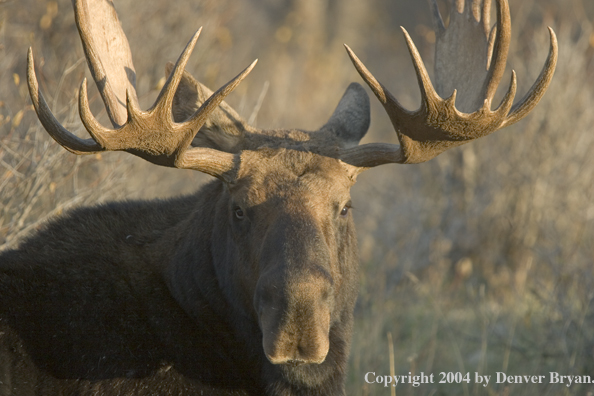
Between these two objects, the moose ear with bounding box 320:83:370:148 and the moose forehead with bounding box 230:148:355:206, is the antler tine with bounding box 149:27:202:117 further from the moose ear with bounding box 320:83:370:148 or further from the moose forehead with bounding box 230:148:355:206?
the moose ear with bounding box 320:83:370:148

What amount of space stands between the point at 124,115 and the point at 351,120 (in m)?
1.52

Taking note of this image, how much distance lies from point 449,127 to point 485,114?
0.68ft

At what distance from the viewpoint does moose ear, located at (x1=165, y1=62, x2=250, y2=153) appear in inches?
162

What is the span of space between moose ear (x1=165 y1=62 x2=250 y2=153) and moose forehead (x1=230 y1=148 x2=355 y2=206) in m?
0.26

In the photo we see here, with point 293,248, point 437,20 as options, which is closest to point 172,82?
point 293,248

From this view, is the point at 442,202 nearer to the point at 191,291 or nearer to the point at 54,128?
the point at 191,291

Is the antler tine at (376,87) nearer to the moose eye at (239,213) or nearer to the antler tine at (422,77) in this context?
the antler tine at (422,77)

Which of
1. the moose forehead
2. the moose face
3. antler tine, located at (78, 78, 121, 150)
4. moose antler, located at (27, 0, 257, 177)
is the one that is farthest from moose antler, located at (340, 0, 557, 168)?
antler tine, located at (78, 78, 121, 150)

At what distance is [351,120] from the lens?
14.7 ft

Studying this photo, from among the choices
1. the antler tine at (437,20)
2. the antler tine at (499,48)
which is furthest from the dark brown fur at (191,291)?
the antler tine at (437,20)

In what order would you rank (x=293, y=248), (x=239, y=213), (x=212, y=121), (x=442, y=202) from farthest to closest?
(x=442, y=202)
(x=212, y=121)
(x=239, y=213)
(x=293, y=248)

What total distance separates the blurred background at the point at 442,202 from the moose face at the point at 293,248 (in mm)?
2108

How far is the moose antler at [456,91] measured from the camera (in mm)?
3617

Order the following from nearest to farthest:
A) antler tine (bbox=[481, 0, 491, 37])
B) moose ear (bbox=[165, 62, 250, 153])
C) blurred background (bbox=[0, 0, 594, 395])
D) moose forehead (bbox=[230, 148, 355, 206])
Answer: moose forehead (bbox=[230, 148, 355, 206]) < moose ear (bbox=[165, 62, 250, 153]) < antler tine (bbox=[481, 0, 491, 37]) < blurred background (bbox=[0, 0, 594, 395])
